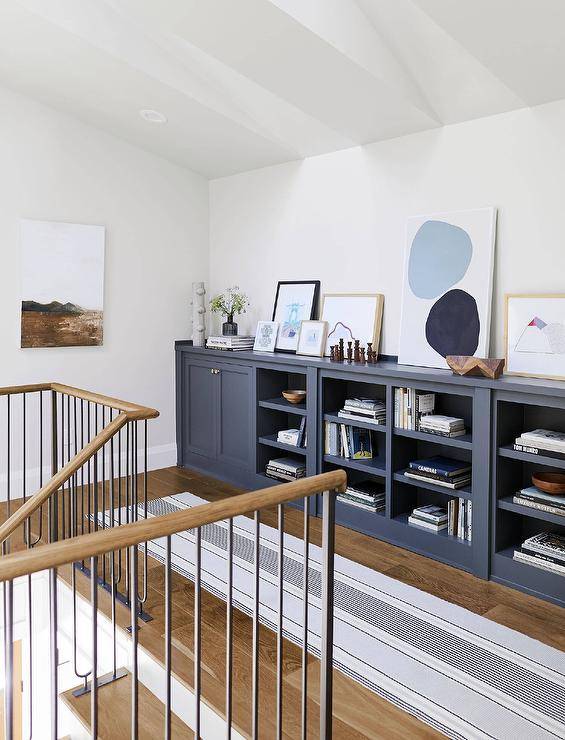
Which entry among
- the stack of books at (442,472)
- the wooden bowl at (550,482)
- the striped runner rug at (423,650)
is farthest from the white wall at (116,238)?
the wooden bowl at (550,482)

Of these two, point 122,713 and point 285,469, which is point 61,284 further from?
point 122,713

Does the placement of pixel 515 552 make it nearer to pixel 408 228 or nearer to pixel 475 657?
pixel 475 657

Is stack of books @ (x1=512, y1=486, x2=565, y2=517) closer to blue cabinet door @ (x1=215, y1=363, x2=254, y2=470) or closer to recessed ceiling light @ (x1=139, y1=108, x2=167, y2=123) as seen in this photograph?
blue cabinet door @ (x1=215, y1=363, x2=254, y2=470)

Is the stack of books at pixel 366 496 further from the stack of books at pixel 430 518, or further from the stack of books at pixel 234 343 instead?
the stack of books at pixel 234 343

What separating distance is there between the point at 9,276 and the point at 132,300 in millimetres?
938

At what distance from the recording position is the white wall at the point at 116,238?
4.30m

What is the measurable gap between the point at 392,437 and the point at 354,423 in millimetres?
283

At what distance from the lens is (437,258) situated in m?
3.68

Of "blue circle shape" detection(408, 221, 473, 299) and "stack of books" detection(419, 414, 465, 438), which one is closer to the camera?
"stack of books" detection(419, 414, 465, 438)

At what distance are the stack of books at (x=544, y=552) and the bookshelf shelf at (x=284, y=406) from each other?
157 centimetres

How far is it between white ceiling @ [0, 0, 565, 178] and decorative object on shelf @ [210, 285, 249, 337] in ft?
3.90

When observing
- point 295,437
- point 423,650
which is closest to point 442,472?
point 423,650

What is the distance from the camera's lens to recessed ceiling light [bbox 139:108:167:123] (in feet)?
13.6

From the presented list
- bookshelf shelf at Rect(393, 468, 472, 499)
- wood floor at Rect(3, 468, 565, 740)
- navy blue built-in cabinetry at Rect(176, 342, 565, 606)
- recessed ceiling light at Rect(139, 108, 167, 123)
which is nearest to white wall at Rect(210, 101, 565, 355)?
navy blue built-in cabinetry at Rect(176, 342, 565, 606)
